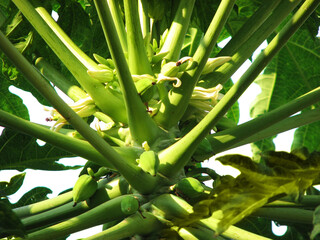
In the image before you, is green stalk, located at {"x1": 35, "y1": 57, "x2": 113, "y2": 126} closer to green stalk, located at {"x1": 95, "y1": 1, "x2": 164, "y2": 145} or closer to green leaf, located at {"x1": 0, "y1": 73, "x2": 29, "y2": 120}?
green stalk, located at {"x1": 95, "y1": 1, "x2": 164, "y2": 145}

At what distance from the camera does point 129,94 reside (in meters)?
1.56

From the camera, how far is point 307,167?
1.22 meters

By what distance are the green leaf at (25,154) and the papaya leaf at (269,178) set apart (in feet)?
4.25

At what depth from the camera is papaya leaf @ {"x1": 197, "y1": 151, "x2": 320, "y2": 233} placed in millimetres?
1188

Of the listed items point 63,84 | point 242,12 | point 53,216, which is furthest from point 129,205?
point 242,12

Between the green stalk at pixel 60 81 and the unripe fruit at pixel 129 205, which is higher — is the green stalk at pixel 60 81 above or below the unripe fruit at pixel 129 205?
above

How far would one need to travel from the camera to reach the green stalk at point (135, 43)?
66.5 inches

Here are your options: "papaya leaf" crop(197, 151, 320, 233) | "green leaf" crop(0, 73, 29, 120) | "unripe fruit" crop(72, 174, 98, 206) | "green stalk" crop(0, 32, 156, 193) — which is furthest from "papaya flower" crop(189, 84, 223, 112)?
"green leaf" crop(0, 73, 29, 120)

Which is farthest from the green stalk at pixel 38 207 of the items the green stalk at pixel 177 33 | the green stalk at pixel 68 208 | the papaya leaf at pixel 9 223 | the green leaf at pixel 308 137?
the green leaf at pixel 308 137

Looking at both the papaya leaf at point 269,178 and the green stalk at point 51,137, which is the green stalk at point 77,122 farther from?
the papaya leaf at point 269,178

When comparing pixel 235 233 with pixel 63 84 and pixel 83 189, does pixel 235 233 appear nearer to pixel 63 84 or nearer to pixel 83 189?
pixel 83 189

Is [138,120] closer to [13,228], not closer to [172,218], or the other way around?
[172,218]

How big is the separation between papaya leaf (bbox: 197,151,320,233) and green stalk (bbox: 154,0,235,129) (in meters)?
0.52

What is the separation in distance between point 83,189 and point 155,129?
1.04 feet
